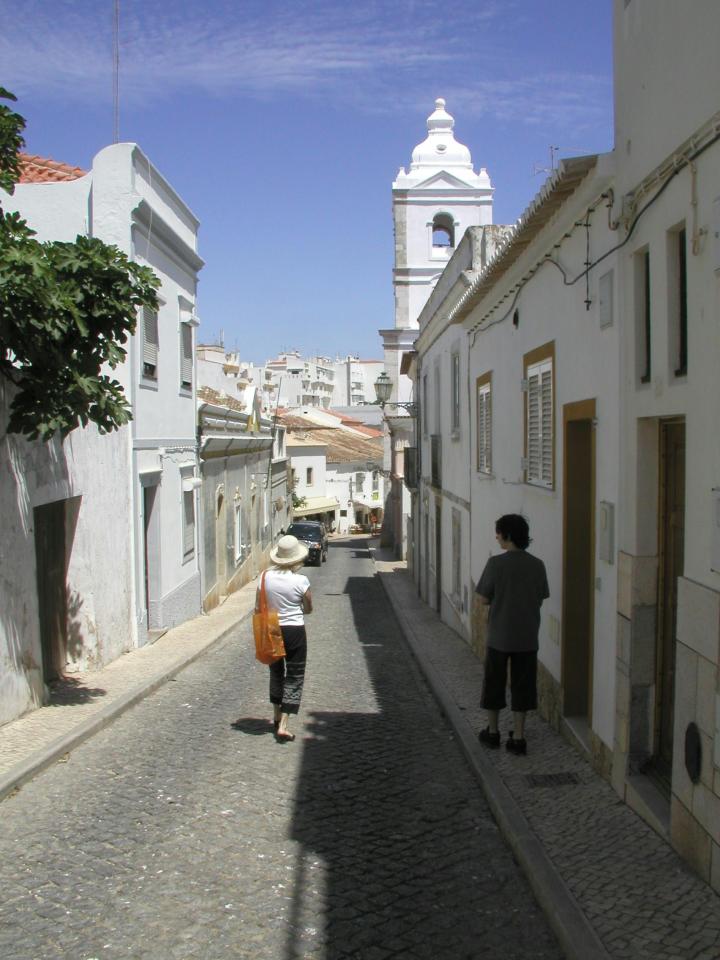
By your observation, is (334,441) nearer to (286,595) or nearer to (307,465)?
(307,465)

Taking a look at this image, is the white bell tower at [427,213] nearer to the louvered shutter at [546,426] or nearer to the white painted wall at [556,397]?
the white painted wall at [556,397]

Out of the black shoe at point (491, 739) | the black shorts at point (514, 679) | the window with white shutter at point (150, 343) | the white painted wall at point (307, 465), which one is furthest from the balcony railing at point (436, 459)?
the white painted wall at point (307, 465)

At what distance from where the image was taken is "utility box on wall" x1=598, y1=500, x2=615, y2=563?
5.87 metres

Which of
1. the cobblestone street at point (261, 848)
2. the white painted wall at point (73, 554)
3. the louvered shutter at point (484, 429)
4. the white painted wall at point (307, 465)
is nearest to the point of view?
the cobblestone street at point (261, 848)

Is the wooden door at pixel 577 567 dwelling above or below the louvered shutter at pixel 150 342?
below

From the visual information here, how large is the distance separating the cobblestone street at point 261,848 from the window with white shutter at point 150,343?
620 cm

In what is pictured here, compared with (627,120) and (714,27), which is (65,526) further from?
(714,27)

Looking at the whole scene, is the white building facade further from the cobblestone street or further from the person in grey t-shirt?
the person in grey t-shirt

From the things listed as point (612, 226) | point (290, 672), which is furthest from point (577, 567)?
point (612, 226)

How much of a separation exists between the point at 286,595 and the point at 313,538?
2705cm

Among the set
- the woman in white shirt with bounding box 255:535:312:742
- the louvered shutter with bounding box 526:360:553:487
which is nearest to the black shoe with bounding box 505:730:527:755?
the woman in white shirt with bounding box 255:535:312:742

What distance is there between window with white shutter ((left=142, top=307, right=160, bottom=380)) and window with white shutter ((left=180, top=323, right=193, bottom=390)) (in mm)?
1640

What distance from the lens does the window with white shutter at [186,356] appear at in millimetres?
15916

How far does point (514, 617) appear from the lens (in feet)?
22.0
